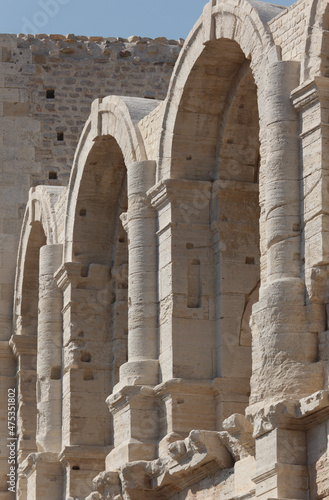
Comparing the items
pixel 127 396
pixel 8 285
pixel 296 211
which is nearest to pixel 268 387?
pixel 296 211

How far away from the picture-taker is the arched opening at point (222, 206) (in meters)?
13.5

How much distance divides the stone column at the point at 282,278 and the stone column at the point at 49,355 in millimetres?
6149

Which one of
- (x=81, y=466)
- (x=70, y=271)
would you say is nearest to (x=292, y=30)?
(x=70, y=271)

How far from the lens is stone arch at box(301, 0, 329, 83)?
1123 cm

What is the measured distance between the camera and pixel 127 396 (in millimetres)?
13625

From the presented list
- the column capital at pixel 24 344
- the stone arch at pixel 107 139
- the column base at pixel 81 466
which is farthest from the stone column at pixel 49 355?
the column capital at pixel 24 344

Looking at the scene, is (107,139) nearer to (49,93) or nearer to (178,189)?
(178,189)

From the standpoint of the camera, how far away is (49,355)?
1716cm

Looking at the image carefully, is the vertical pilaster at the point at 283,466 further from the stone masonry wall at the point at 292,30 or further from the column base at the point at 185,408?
the stone masonry wall at the point at 292,30

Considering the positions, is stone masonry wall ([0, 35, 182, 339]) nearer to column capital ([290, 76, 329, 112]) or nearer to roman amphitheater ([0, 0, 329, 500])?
roman amphitheater ([0, 0, 329, 500])

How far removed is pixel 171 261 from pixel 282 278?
2.79 meters

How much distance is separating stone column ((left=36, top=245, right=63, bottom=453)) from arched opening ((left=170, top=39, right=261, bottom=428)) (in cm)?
386

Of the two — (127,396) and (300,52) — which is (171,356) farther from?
(300,52)

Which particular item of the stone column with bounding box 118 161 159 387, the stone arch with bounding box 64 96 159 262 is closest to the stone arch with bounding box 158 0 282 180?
the stone column with bounding box 118 161 159 387
